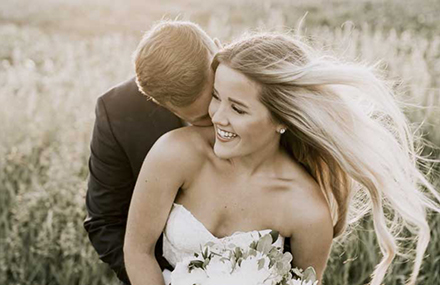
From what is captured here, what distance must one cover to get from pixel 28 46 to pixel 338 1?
625 centimetres

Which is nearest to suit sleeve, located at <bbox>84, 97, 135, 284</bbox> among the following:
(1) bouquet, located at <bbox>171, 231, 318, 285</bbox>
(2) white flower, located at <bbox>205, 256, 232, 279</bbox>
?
(1) bouquet, located at <bbox>171, 231, 318, 285</bbox>

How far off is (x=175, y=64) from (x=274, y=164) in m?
0.66

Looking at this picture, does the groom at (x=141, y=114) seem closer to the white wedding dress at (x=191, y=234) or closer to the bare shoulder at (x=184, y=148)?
the bare shoulder at (x=184, y=148)

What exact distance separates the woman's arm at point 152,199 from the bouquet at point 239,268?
401mm

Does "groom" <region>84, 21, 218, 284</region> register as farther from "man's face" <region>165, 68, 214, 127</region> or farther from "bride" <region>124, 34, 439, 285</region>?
"bride" <region>124, 34, 439, 285</region>

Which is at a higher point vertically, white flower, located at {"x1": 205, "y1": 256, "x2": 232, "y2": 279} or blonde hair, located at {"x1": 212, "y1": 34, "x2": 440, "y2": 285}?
blonde hair, located at {"x1": 212, "y1": 34, "x2": 440, "y2": 285}

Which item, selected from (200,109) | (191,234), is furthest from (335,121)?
(191,234)

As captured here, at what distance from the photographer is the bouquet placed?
242 centimetres

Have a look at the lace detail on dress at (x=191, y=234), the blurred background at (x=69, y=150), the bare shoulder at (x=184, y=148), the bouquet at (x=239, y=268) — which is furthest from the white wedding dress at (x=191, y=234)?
the blurred background at (x=69, y=150)

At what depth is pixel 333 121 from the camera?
A: 9.23 feet

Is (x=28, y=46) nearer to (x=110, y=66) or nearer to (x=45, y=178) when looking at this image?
(x=110, y=66)

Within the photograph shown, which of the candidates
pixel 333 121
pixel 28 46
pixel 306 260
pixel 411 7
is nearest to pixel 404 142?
pixel 333 121

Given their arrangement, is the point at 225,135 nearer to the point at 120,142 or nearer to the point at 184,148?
the point at 184,148

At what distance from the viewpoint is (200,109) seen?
9.56 feet
